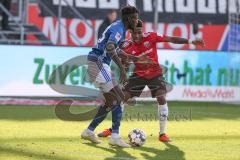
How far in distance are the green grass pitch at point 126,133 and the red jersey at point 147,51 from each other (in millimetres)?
1135

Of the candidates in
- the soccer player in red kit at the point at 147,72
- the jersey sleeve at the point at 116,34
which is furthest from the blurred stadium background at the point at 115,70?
the jersey sleeve at the point at 116,34

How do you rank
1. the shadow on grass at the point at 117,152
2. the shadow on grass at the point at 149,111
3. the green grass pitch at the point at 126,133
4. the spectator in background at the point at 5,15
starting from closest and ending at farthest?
1. the shadow on grass at the point at 117,152
2. the green grass pitch at the point at 126,133
3. the shadow on grass at the point at 149,111
4. the spectator in background at the point at 5,15

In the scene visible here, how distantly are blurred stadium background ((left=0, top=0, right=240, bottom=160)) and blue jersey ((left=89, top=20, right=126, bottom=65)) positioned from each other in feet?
4.84

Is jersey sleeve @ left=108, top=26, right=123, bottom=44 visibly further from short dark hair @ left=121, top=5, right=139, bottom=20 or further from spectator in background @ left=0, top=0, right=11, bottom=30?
spectator in background @ left=0, top=0, right=11, bottom=30

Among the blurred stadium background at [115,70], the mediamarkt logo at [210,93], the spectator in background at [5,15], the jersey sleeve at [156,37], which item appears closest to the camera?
the jersey sleeve at [156,37]

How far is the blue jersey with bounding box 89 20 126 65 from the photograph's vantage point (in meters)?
10.8

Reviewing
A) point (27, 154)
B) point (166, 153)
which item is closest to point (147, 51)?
point (166, 153)

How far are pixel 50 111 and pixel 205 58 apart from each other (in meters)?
5.88

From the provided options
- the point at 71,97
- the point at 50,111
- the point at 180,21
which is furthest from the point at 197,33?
the point at 50,111

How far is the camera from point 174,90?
20672mm

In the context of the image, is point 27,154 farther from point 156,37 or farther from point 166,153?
point 156,37

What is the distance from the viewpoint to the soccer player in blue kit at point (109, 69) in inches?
429

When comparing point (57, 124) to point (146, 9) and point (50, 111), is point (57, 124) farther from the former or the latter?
point (146, 9)

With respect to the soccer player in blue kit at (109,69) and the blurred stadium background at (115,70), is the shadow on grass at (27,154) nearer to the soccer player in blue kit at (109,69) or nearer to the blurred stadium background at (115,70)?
the blurred stadium background at (115,70)
